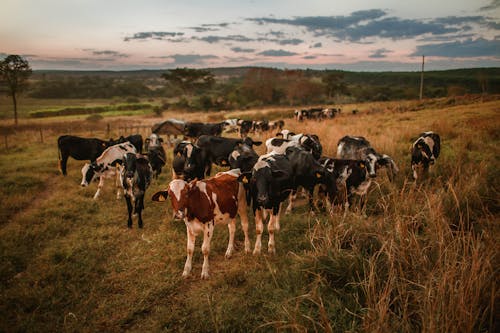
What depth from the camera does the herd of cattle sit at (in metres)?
5.22

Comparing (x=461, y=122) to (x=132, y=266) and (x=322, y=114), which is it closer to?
(x=322, y=114)

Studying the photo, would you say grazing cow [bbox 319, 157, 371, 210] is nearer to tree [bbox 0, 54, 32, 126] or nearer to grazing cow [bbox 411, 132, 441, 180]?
grazing cow [bbox 411, 132, 441, 180]

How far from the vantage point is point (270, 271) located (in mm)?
4297

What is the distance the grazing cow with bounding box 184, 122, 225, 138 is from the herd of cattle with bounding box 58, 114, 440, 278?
6.20 m

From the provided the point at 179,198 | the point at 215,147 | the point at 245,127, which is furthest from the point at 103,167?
the point at 245,127

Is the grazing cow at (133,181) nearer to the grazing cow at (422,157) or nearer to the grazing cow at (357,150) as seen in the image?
the grazing cow at (357,150)

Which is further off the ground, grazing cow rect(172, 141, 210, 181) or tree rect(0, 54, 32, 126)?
tree rect(0, 54, 32, 126)

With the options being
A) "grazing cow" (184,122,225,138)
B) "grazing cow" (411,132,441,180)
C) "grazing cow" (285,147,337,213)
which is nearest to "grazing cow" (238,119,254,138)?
"grazing cow" (184,122,225,138)

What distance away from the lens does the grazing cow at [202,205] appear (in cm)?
496

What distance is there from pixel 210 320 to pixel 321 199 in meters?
5.02

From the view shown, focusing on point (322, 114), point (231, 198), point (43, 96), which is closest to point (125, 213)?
point (231, 198)

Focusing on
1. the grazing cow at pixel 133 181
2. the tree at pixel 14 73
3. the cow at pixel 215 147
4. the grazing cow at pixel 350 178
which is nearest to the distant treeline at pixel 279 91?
the tree at pixel 14 73

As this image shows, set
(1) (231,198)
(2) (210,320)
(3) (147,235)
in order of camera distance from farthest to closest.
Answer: (3) (147,235), (1) (231,198), (2) (210,320)

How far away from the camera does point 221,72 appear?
170m
